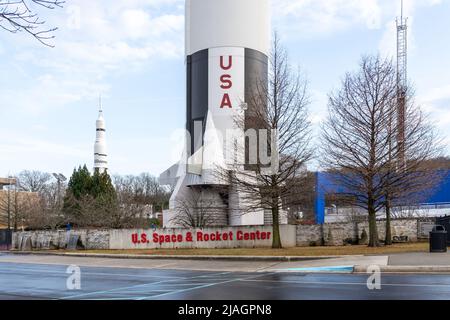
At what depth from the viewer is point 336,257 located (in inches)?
865

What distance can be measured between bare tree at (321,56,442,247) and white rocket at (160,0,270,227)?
1567 cm

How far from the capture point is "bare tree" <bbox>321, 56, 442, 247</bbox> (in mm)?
28109

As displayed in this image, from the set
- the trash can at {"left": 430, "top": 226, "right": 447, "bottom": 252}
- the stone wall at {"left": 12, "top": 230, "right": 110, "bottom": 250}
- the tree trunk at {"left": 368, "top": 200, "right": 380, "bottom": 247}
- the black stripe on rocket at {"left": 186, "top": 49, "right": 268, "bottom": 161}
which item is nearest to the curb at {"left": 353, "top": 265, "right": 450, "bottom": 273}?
the trash can at {"left": 430, "top": 226, "right": 447, "bottom": 252}

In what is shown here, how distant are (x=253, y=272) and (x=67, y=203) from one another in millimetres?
46284

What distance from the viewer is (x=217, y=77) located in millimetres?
45125

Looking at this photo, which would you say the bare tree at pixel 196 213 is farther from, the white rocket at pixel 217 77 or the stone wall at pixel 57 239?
the stone wall at pixel 57 239

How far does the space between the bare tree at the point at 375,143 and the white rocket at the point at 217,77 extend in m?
15.7

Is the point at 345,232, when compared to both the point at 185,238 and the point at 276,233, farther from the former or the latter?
the point at 185,238

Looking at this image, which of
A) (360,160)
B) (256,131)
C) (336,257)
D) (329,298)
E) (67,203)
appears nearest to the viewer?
(329,298)

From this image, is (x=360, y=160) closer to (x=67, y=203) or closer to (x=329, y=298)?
(x=329, y=298)

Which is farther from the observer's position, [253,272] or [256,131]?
[256,131]

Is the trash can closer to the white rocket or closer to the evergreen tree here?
the white rocket
